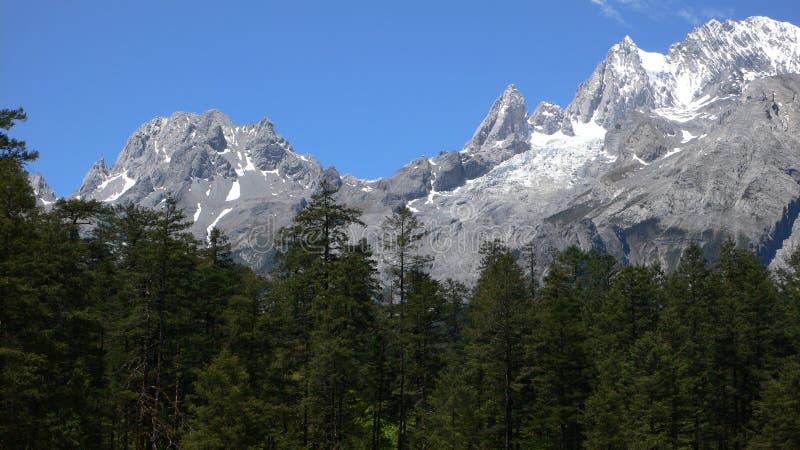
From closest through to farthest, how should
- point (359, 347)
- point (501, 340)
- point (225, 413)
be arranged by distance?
point (225, 413), point (359, 347), point (501, 340)

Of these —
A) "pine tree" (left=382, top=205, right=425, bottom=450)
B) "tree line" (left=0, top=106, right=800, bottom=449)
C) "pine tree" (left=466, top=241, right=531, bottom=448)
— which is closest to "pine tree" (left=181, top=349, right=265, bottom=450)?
"tree line" (left=0, top=106, right=800, bottom=449)

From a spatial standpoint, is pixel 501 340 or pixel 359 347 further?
pixel 501 340

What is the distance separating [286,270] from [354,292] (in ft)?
18.7

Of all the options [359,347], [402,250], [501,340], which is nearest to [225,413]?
[359,347]

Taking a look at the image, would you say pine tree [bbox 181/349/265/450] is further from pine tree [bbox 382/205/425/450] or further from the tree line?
pine tree [bbox 382/205/425/450]

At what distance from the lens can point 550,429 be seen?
5081 cm

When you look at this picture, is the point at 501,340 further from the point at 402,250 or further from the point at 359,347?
Result: the point at 359,347

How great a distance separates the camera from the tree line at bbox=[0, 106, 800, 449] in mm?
36406

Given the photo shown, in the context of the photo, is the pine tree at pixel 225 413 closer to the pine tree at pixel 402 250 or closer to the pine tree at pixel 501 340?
the pine tree at pixel 402 250

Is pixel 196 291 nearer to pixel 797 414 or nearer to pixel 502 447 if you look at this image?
pixel 502 447

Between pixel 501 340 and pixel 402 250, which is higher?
pixel 402 250

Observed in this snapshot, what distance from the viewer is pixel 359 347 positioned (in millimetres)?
44844

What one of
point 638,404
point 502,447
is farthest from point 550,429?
point 638,404

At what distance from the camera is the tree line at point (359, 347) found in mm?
36406
